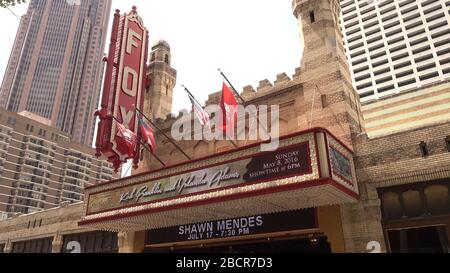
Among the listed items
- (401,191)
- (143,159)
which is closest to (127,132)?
(143,159)

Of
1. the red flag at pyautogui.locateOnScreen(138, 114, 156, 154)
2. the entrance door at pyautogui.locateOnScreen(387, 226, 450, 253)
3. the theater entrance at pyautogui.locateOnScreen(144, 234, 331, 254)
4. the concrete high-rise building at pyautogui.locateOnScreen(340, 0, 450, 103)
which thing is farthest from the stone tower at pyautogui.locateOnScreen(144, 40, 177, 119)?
the concrete high-rise building at pyautogui.locateOnScreen(340, 0, 450, 103)

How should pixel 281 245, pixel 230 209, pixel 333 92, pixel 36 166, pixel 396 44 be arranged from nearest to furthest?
pixel 230 209, pixel 281 245, pixel 333 92, pixel 396 44, pixel 36 166

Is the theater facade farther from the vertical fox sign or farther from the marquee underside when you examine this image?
the vertical fox sign

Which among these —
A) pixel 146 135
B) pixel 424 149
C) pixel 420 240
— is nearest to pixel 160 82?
pixel 146 135

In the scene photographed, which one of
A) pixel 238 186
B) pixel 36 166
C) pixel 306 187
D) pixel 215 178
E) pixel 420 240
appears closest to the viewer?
pixel 306 187

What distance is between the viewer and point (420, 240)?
1312 cm

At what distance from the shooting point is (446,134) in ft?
43.7

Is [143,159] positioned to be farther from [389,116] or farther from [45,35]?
[45,35]

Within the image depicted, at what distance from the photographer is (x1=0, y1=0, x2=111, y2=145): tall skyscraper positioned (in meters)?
164

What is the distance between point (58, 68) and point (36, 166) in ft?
249

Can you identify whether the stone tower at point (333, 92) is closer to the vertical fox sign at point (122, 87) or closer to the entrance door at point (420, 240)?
the entrance door at point (420, 240)

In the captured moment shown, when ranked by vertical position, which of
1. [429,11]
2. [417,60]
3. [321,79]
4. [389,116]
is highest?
[429,11]

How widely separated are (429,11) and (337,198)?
11695 centimetres

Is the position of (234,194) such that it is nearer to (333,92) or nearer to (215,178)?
(215,178)
